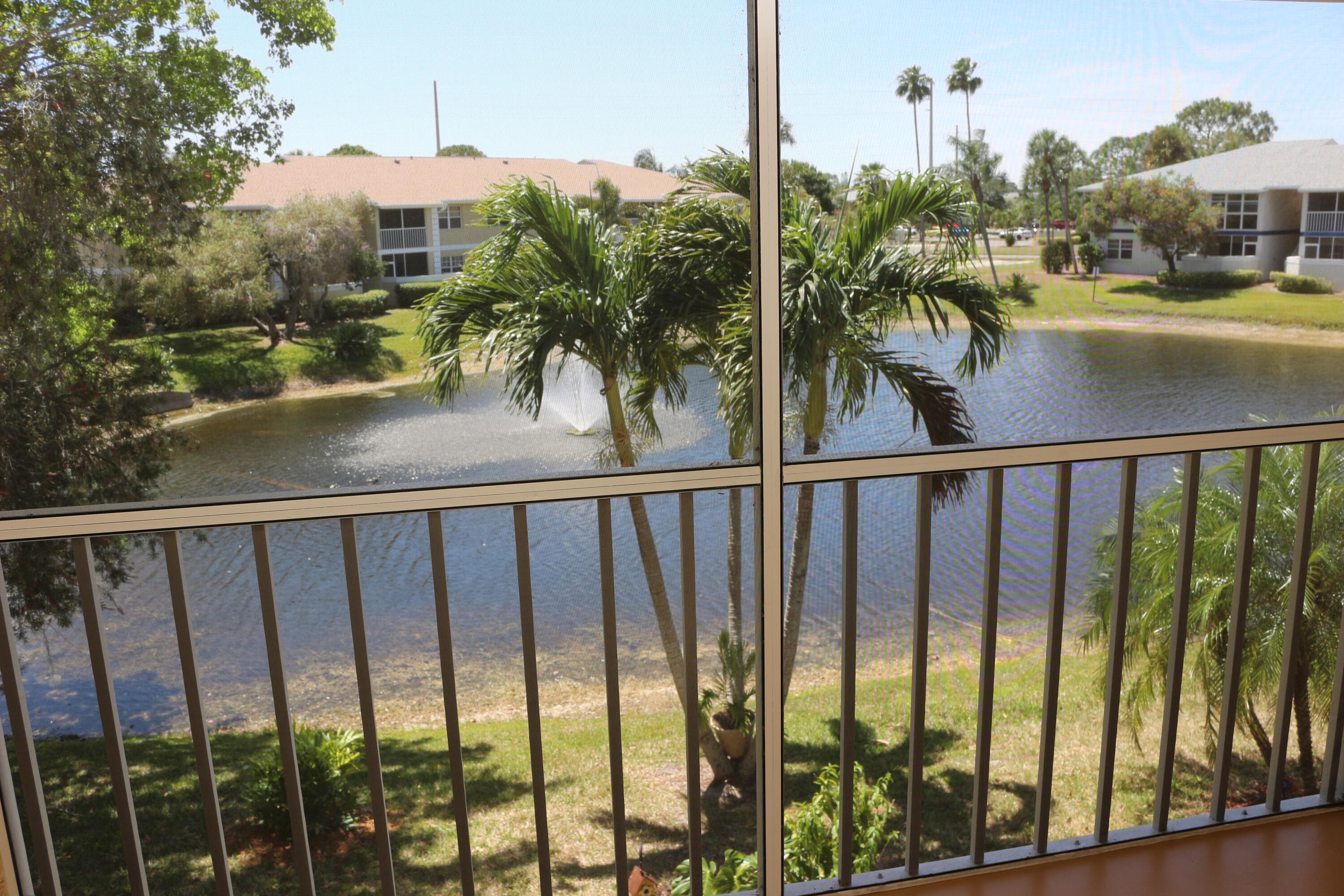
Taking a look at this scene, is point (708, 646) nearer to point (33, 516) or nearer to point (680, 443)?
point (680, 443)

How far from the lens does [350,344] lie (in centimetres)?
210

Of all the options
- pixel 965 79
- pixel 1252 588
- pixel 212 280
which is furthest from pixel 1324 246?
pixel 212 280

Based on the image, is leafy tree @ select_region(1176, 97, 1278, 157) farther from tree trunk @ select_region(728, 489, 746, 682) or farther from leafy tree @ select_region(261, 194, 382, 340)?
leafy tree @ select_region(261, 194, 382, 340)

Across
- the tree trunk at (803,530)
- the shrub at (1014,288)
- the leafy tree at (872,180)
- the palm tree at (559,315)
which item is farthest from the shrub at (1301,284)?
the palm tree at (559,315)

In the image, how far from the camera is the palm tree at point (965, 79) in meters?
2.03

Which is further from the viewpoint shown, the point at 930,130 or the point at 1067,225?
the point at 1067,225

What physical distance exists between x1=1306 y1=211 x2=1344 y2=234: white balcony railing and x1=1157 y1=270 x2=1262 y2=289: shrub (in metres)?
0.18

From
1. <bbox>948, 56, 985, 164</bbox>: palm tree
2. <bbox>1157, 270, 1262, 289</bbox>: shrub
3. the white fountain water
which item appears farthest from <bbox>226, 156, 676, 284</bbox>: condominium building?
<bbox>1157, 270, 1262, 289</bbox>: shrub

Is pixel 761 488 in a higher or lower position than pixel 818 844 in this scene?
higher

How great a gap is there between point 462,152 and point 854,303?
1.12 m

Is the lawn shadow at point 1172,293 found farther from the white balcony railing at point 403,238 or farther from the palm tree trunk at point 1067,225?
the white balcony railing at point 403,238

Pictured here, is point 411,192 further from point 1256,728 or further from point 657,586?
point 1256,728

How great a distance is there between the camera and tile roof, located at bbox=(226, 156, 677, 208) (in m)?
1.96

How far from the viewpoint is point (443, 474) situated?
2.11 m
